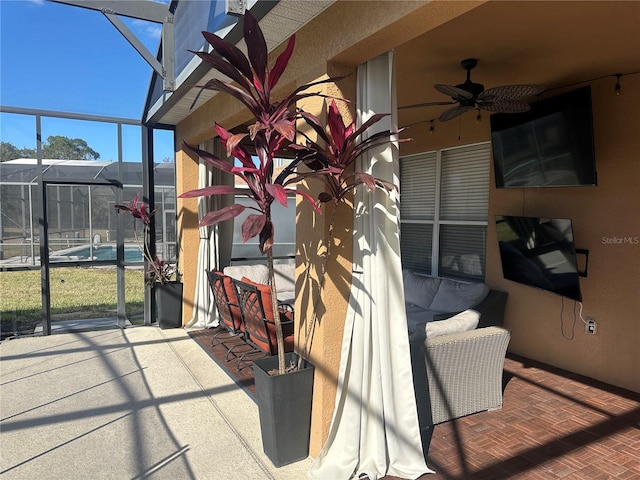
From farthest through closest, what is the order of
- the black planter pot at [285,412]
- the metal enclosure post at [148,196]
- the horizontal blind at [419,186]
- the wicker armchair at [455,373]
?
the horizontal blind at [419,186] < the metal enclosure post at [148,196] < the wicker armchair at [455,373] < the black planter pot at [285,412]

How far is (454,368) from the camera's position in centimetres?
289

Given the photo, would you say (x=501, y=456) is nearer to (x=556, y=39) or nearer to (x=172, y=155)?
(x=556, y=39)

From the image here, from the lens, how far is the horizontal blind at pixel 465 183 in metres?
4.92

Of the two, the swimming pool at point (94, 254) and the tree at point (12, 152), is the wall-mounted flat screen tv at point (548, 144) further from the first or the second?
the tree at point (12, 152)

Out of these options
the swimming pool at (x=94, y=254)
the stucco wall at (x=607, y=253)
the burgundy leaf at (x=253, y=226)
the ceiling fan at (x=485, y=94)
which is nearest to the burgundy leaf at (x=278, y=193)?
the burgundy leaf at (x=253, y=226)

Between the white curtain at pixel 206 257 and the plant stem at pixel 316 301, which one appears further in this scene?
the white curtain at pixel 206 257

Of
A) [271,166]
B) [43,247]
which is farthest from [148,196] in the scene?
[271,166]

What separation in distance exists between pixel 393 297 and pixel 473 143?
3.28 meters

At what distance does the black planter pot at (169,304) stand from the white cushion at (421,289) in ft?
9.92

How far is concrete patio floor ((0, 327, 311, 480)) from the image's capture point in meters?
2.45

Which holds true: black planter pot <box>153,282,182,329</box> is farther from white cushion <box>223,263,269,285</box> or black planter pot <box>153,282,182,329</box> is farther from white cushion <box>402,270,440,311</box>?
white cushion <box>402,270,440,311</box>

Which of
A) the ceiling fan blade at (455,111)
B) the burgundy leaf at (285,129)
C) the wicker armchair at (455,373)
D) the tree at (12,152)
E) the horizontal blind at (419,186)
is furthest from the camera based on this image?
the horizontal blind at (419,186)

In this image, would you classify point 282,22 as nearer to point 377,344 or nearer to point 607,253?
point 377,344

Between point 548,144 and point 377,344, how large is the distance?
8.69 ft
